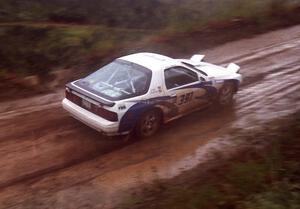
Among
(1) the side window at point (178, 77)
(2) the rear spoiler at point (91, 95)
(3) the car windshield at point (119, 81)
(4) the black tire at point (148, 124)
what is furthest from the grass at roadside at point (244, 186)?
(1) the side window at point (178, 77)

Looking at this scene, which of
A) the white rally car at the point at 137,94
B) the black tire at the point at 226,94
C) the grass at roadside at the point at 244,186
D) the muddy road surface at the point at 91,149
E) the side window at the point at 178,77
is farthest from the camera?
the black tire at the point at 226,94

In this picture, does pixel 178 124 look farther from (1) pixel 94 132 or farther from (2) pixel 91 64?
(2) pixel 91 64

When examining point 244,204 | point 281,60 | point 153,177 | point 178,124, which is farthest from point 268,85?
point 244,204

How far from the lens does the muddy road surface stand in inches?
313

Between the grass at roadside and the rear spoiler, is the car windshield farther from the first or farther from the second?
the grass at roadside

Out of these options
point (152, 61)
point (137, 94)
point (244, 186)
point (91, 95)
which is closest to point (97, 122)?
point (91, 95)

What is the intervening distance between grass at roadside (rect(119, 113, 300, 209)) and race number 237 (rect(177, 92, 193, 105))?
6.18ft

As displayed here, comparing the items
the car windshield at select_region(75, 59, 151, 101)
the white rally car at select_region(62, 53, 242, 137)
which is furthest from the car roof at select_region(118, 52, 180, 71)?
the car windshield at select_region(75, 59, 151, 101)

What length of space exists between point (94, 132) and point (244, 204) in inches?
167

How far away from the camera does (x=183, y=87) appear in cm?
1008

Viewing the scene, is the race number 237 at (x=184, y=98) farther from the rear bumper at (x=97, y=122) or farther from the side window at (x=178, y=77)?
the rear bumper at (x=97, y=122)

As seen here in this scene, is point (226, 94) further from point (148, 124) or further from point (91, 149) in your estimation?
point (91, 149)

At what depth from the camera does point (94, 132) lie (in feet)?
32.3

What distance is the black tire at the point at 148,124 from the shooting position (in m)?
9.48
